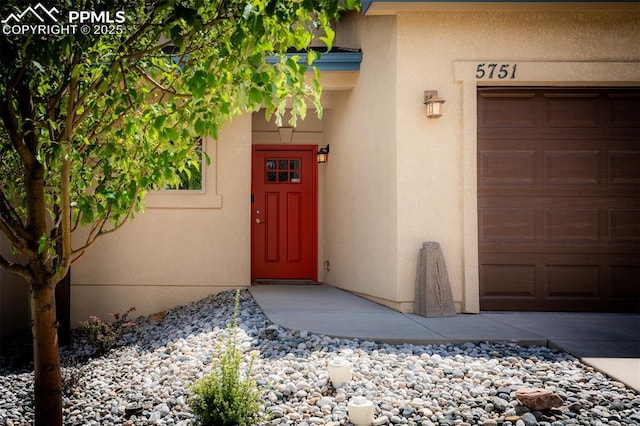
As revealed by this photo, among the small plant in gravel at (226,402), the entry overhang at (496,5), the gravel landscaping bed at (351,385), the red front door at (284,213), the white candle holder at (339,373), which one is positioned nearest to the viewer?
the small plant in gravel at (226,402)

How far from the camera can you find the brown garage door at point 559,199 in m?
5.91

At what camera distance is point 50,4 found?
236 cm

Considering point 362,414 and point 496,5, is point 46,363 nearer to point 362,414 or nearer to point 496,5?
point 362,414

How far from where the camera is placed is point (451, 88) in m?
5.85

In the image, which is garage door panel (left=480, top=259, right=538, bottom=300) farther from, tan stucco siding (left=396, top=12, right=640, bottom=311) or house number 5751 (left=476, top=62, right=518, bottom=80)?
house number 5751 (left=476, top=62, right=518, bottom=80)

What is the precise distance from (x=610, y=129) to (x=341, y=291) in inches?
165

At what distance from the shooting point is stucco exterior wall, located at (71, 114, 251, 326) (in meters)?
7.45

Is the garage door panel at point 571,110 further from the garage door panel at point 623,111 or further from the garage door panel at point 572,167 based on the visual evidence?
the garage door panel at point 572,167

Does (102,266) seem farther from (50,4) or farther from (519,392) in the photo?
(519,392)

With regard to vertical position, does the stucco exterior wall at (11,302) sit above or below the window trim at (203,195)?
below

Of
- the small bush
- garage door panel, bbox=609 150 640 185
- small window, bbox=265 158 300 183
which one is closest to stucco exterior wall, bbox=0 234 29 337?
the small bush

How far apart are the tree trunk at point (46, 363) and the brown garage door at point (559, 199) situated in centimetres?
451

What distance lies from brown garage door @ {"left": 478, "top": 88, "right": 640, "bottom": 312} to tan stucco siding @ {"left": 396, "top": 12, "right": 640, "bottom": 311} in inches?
10.5

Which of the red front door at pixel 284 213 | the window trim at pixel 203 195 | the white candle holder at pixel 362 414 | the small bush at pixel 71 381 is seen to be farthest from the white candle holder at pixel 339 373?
the red front door at pixel 284 213
